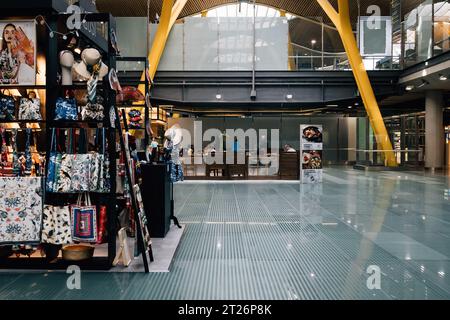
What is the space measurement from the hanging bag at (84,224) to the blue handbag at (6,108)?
124cm

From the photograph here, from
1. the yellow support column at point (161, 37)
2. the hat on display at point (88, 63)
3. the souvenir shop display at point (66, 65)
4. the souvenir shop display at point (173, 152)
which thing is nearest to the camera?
the souvenir shop display at point (66, 65)

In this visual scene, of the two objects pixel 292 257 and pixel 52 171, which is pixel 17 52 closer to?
pixel 52 171

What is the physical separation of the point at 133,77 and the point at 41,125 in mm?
12229

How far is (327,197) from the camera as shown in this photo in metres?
10.0

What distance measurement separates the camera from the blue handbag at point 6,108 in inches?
162

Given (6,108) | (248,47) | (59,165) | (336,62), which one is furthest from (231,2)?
(59,165)

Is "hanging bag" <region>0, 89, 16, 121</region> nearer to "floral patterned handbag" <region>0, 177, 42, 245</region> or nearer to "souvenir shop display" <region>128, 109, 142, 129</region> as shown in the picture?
"floral patterned handbag" <region>0, 177, 42, 245</region>

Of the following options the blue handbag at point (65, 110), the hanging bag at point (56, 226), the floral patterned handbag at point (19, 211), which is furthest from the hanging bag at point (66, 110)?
the hanging bag at point (56, 226)

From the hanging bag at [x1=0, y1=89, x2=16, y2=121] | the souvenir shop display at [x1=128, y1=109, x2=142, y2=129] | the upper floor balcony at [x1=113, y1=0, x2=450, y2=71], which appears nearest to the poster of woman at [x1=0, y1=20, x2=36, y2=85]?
the hanging bag at [x1=0, y1=89, x2=16, y2=121]

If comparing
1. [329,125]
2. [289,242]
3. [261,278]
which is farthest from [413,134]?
[261,278]

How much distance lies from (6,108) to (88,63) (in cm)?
101

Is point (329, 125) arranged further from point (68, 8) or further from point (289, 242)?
point (68, 8)

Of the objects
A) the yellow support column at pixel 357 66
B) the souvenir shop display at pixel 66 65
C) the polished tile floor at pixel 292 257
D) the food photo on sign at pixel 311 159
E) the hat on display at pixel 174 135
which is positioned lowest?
the polished tile floor at pixel 292 257

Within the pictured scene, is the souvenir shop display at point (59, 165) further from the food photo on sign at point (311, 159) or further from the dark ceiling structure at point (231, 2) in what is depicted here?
the dark ceiling structure at point (231, 2)
